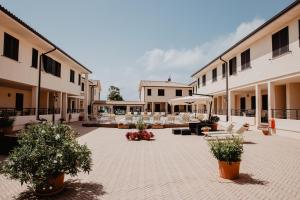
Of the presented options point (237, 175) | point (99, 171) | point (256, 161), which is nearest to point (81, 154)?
point (99, 171)

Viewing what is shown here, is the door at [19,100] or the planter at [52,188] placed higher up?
the door at [19,100]

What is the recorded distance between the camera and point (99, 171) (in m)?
6.31

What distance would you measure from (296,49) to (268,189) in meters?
9.85

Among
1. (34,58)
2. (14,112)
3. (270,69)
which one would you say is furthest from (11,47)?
(270,69)

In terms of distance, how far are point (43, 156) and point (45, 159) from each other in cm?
7

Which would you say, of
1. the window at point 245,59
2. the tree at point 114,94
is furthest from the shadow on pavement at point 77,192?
the tree at point 114,94

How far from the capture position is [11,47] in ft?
43.9

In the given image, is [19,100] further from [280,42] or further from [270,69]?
[280,42]

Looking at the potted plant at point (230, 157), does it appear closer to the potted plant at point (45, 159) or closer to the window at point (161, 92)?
the potted plant at point (45, 159)

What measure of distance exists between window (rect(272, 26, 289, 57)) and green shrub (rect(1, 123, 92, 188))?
12.8m

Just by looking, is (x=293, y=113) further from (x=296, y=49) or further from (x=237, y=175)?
(x=237, y=175)

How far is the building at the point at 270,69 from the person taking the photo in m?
12.2

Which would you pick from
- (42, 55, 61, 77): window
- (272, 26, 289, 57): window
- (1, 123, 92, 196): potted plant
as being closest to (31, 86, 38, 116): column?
(42, 55, 61, 77): window

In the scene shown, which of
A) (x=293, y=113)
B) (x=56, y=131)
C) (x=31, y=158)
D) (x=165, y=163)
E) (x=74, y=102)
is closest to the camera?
(x=31, y=158)
